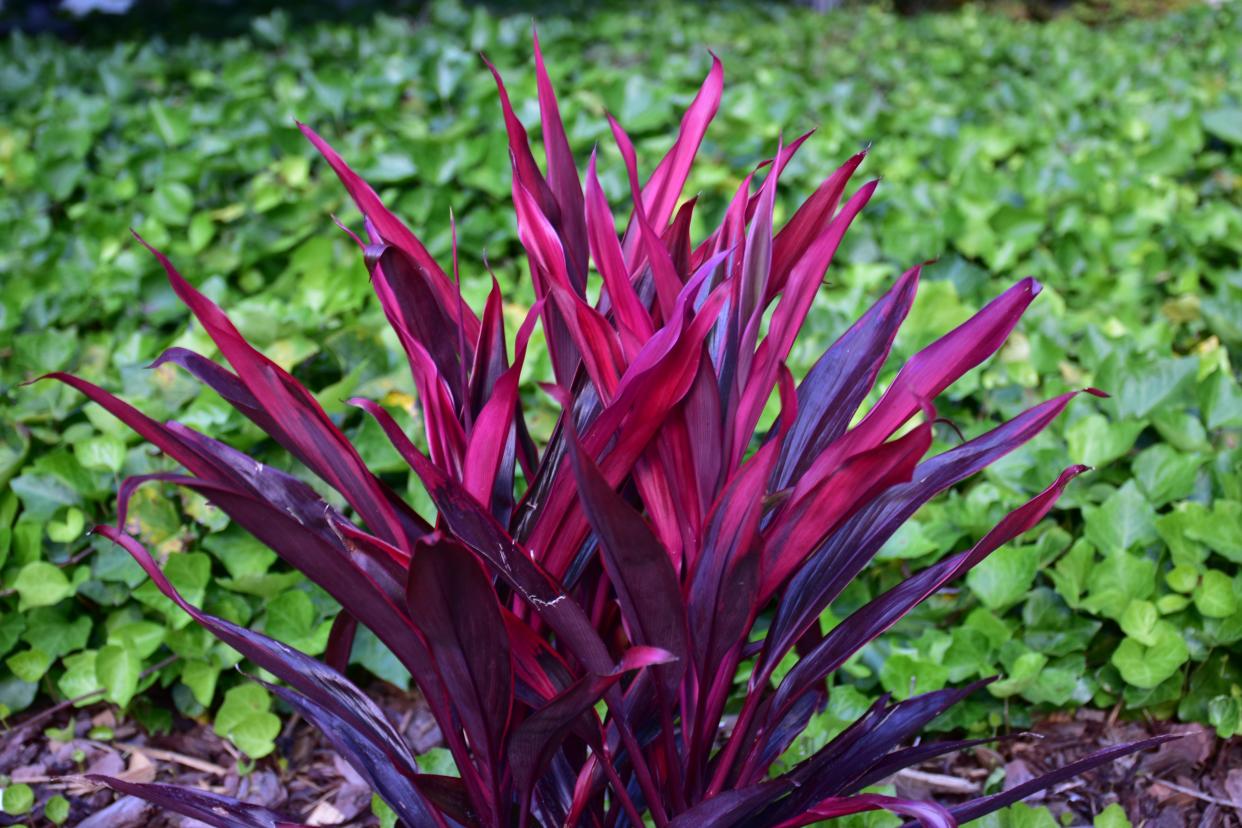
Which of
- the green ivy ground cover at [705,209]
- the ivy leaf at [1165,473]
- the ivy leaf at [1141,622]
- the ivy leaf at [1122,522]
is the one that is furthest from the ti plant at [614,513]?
the ivy leaf at [1165,473]

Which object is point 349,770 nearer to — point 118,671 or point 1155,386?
point 118,671

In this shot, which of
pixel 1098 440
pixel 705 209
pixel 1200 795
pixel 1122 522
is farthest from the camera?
pixel 705 209

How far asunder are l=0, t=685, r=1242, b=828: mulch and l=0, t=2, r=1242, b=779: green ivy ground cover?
0.06m

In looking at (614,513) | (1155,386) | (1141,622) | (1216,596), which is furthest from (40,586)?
(1155,386)

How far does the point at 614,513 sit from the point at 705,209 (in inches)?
88.0

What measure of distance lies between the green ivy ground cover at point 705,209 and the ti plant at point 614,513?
460 millimetres

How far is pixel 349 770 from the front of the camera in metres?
1.67

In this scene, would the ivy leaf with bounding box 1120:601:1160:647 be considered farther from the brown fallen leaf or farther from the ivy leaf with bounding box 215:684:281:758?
the ivy leaf with bounding box 215:684:281:758

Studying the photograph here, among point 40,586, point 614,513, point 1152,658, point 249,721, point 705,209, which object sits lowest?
point 1152,658

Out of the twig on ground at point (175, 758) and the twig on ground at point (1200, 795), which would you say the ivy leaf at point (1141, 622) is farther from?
the twig on ground at point (175, 758)

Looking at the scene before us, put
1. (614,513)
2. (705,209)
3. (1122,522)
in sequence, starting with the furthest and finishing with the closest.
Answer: (705,209), (1122,522), (614,513)

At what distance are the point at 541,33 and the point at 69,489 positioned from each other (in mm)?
3340

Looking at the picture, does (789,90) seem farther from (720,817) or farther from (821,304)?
(720,817)

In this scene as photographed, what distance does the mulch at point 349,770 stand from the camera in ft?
5.20
